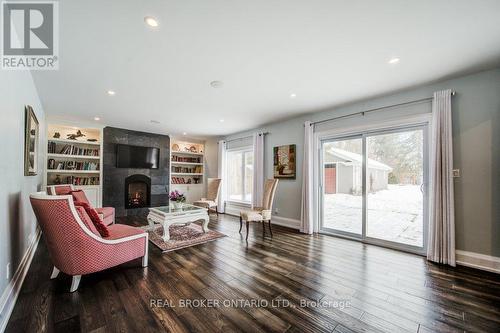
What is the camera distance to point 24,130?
2.42m

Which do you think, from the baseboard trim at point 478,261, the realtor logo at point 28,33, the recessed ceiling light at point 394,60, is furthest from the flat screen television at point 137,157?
the baseboard trim at point 478,261

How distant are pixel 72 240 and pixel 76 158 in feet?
14.5

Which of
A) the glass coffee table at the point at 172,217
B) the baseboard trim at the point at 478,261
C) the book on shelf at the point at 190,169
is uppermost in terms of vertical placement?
the book on shelf at the point at 190,169

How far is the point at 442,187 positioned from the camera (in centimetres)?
280

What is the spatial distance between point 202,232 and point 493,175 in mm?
4493

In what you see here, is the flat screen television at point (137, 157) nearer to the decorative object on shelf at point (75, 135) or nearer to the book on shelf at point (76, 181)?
the book on shelf at point (76, 181)

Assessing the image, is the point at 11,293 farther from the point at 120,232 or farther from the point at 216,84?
the point at 216,84

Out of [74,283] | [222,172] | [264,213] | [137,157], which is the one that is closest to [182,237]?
[264,213]

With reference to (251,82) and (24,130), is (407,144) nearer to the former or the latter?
(251,82)

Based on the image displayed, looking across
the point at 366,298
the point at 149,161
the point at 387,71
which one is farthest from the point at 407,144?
the point at 149,161

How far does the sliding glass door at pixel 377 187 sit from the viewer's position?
321 centimetres

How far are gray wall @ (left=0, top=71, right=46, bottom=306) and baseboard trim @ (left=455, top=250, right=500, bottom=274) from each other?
495 centimetres

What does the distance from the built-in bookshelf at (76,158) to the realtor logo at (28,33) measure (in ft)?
10.8

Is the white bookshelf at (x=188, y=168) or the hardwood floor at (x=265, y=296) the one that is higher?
the white bookshelf at (x=188, y=168)
